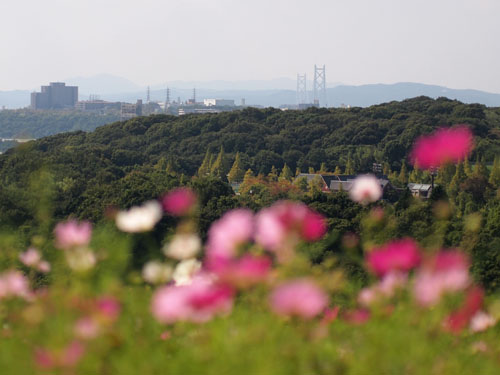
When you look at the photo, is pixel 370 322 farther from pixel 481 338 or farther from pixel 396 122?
pixel 396 122

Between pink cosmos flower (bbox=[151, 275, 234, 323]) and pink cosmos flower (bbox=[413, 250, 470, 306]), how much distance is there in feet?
1.49

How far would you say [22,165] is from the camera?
28.9 meters

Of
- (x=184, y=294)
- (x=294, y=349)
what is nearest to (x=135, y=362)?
(x=184, y=294)

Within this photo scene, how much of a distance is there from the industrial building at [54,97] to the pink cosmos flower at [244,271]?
559ft

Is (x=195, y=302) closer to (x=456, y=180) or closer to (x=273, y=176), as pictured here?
(x=456, y=180)

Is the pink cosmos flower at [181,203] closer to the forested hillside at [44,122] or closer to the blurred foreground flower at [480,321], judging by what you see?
the blurred foreground flower at [480,321]

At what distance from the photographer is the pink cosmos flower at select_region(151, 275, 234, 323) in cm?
177

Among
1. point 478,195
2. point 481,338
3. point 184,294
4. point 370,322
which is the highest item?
point 184,294

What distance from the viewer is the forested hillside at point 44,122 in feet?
370

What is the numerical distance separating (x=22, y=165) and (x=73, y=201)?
6.89 m

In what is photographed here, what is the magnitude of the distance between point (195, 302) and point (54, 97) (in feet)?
571

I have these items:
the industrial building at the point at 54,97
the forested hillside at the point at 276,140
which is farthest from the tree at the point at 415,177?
the industrial building at the point at 54,97

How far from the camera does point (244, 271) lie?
1.81m

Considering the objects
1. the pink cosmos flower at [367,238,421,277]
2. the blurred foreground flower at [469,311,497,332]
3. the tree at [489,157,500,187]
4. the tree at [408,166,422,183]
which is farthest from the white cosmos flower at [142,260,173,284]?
the tree at [408,166,422,183]
